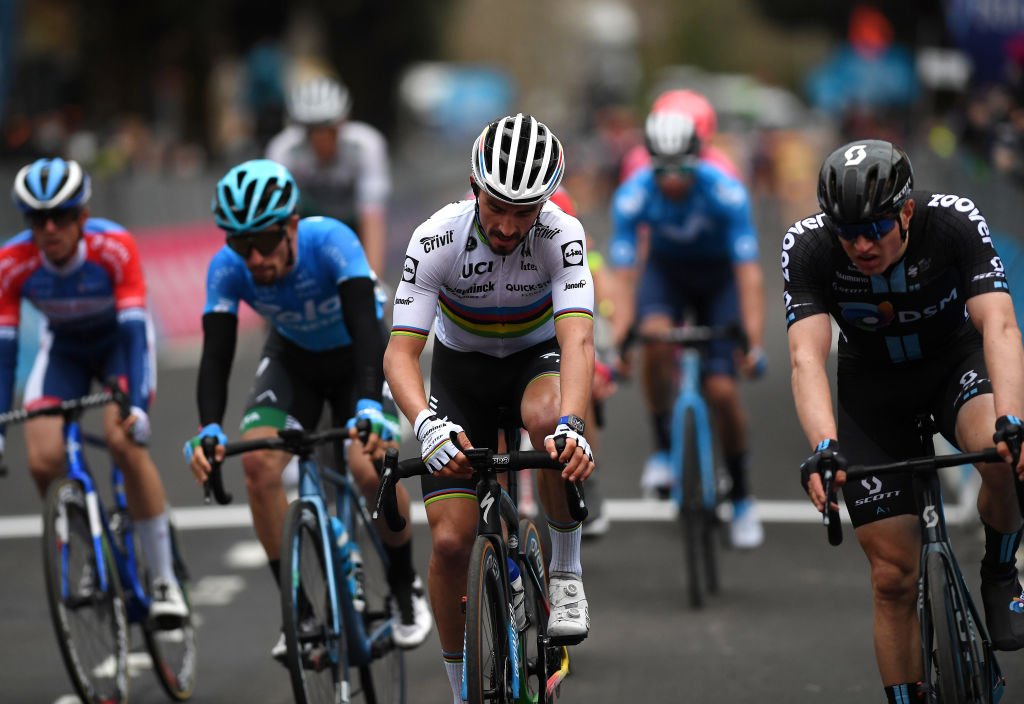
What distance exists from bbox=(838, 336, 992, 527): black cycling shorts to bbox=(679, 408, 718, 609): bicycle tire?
8.57 feet

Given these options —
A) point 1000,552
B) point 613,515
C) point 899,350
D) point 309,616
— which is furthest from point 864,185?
point 613,515

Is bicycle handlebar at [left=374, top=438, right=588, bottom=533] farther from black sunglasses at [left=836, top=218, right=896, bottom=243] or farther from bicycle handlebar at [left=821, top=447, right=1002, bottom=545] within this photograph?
black sunglasses at [left=836, top=218, right=896, bottom=243]

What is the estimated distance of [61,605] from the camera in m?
6.47

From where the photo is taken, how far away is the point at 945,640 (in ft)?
16.4

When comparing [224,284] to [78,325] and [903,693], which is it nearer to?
[78,325]

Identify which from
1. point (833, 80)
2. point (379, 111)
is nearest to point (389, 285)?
point (833, 80)

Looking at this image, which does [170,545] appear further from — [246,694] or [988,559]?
[988,559]

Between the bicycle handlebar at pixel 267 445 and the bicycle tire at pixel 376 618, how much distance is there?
699 mm

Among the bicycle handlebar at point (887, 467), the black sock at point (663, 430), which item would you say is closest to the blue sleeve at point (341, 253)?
the bicycle handlebar at point (887, 467)

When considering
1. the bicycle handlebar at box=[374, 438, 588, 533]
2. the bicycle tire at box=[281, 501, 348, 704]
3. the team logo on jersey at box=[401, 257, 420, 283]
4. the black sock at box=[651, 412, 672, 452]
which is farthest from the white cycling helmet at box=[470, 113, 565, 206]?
the black sock at box=[651, 412, 672, 452]

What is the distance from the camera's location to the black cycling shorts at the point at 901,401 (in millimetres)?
5648

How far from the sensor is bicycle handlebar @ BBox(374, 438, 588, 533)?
520 centimetres

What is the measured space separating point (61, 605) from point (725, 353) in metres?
4.43

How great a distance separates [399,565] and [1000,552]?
2648 millimetres
